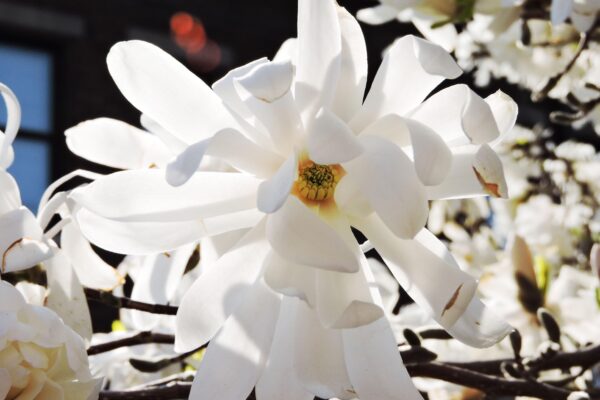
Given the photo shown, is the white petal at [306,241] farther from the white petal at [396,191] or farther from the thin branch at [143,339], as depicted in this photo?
the thin branch at [143,339]

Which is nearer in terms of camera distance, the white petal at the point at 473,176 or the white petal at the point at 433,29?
the white petal at the point at 473,176

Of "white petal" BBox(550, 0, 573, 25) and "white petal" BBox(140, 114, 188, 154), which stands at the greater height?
"white petal" BBox(550, 0, 573, 25)

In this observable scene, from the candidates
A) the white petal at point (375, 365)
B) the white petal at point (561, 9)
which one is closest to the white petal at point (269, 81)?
the white petal at point (375, 365)

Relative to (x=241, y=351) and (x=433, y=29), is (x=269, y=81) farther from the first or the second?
(x=433, y=29)

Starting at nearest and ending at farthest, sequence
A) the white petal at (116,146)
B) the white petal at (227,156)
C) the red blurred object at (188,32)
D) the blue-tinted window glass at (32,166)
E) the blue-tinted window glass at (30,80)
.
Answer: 1. the white petal at (227,156)
2. the white petal at (116,146)
3. the blue-tinted window glass at (32,166)
4. the blue-tinted window glass at (30,80)
5. the red blurred object at (188,32)

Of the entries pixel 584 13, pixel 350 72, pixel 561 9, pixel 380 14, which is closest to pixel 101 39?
pixel 380 14

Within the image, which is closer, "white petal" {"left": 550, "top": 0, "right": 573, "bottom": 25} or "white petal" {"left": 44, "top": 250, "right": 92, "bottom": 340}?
"white petal" {"left": 44, "top": 250, "right": 92, "bottom": 340}

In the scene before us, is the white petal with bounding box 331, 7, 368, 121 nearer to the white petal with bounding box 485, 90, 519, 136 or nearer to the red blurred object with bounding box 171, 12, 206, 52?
the white petal with bounding box 485, 90, 519, 136

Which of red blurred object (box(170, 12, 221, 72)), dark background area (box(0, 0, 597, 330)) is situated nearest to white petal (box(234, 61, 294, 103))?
dark background area (box(0, 0, 597, 330))
